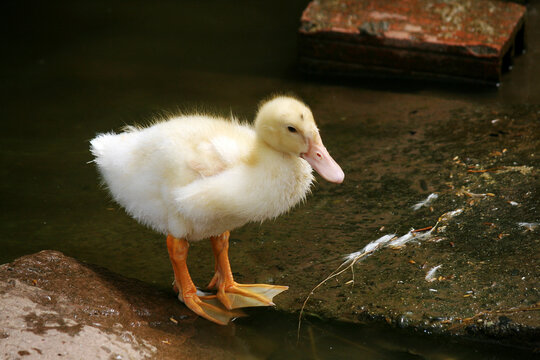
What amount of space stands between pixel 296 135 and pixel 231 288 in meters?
1.07

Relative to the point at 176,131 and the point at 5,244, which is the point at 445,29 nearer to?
the point at 176,131

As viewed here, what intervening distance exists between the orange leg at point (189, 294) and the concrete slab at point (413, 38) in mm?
3861

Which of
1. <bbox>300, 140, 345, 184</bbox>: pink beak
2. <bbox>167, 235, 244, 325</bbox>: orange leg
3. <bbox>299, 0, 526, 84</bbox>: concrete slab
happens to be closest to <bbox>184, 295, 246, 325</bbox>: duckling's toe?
<bbox>167, 235, 244, 325</bbox>: orange leg

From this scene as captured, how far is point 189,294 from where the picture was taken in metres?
3.98

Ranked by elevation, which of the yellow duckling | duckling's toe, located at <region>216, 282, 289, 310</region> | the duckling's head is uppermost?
the duckling's head

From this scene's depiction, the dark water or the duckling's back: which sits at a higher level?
the duckling's back

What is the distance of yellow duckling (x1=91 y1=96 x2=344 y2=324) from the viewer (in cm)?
356

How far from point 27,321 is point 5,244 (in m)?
1.53

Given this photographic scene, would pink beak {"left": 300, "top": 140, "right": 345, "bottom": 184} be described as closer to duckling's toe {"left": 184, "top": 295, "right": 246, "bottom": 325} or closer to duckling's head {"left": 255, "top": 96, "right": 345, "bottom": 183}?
duckling's head {"left": 255, "top": 96, "right": 345, "bottom": 183}

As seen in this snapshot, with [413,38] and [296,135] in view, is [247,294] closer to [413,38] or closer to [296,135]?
[296,135]

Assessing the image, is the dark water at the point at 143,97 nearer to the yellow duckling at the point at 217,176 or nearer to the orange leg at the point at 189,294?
the orange leg at the point at 189,294

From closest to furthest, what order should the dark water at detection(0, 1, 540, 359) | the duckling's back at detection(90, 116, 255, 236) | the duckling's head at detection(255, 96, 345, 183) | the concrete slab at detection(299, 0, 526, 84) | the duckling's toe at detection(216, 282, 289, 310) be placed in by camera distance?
the duckling's head at detection(255, 96, 345, 183), the duckling's back at detection(90, 116, 255, 236), the dark water at detection(0, 1, 540, 359), the duckling's toe at detection(216, 282, 289, 310), the concrete slab at detection(299, 0, 526, 84)

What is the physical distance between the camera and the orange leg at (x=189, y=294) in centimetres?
391

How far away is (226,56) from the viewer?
7.88 m
